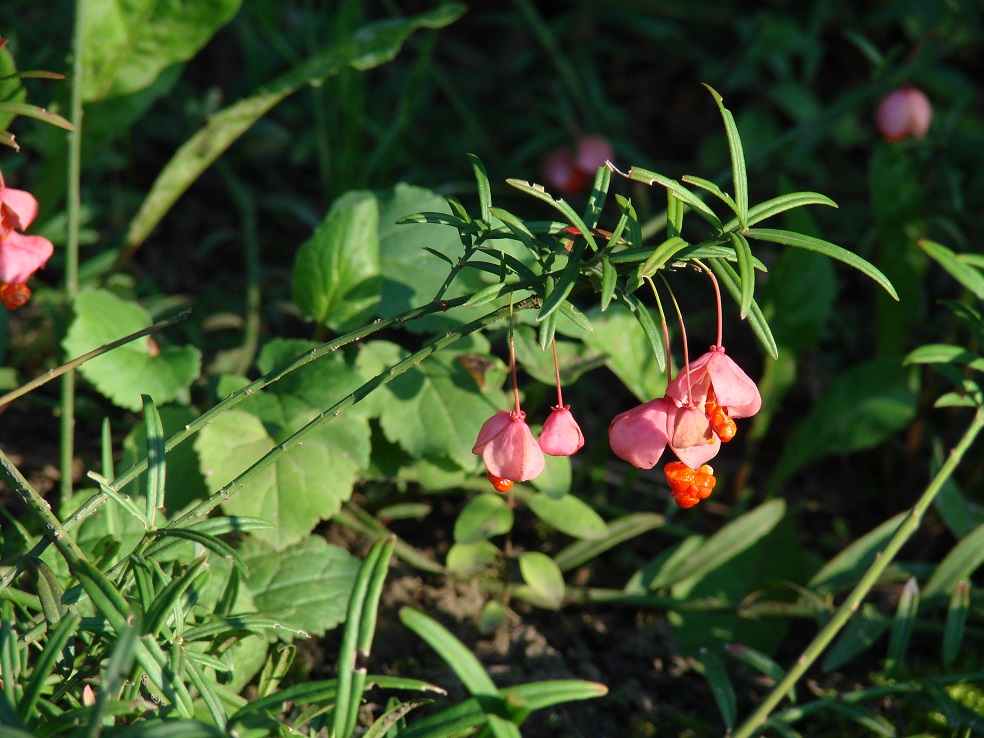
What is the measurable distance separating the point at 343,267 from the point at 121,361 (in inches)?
16.0

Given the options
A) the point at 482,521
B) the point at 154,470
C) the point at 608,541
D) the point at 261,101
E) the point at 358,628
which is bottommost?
the point at 608,541

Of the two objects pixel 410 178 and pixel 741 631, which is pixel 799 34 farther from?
pixel 741 631

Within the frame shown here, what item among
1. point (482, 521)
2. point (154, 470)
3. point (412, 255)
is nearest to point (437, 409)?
point (482, 521)

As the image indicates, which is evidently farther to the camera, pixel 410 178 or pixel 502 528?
pixel 410 178

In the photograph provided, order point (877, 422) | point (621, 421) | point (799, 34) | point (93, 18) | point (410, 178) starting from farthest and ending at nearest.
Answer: point (799, 34) → point (410, 178) → point (877, 422) → point (93, 18) → point (621, 421)

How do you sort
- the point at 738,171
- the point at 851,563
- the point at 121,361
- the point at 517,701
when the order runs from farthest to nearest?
the point at 851,563, the point at 121,361, the point at 738,171, the point at 517,701

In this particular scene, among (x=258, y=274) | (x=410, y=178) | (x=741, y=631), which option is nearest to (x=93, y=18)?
(x=258, y=274)

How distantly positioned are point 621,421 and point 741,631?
84 centimetres

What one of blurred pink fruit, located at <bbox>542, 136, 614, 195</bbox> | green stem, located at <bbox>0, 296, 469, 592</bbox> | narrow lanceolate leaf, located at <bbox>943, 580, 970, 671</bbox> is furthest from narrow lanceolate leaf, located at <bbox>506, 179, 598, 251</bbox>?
blurred pink fruit, located at <bbox>542, 136, 614, 195</bbox>

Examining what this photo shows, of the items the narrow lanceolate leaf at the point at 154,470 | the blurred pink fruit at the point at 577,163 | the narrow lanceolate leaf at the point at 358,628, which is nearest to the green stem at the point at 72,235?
the narrow lanceolate leaf at the point at 154,470

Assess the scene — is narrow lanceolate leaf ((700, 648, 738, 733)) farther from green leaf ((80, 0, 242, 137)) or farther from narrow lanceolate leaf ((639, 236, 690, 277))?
green leaf ((80, 0, 242, 137))

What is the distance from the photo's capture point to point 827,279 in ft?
6.61

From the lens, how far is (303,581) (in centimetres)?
147

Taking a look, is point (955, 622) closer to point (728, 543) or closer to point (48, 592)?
point (728, 543)
